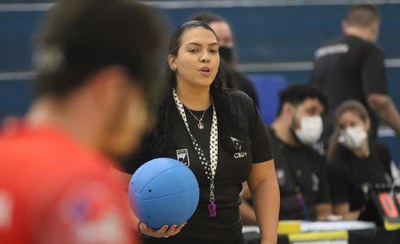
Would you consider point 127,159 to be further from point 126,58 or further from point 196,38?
point 126,58

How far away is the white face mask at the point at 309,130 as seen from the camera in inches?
263

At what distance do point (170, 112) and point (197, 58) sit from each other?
29 cm

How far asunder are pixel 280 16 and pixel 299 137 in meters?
4.19

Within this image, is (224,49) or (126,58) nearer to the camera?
(126,58)

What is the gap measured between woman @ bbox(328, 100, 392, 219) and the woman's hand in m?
3.16

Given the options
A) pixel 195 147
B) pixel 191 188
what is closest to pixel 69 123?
pixel 191 188

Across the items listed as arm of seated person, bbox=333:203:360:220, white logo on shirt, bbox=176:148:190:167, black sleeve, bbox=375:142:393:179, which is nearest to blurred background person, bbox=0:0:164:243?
white logo on shirt, bbox=176:148:190:167

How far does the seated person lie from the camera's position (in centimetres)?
630

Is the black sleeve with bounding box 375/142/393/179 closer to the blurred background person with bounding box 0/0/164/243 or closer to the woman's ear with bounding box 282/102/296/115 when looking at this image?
the woman's ear with bounding box 282/102/296/115

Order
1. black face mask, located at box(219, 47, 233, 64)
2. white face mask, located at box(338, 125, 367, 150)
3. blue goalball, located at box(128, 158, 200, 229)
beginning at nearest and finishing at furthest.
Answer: blue goalball, located at box(128, 158, 200, 229) < black face mask, located at box(219, 47, 233, 64) < white face mask, located at box(338, 125, 367, 150)

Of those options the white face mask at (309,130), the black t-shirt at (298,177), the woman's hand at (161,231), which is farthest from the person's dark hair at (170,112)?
the white face mask at (309,130)

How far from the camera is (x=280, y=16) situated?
10.6 meters

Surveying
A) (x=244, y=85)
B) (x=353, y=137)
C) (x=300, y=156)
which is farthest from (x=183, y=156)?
(x=353, y=137)

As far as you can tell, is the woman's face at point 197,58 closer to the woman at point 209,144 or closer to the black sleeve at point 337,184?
the woman at point 209,144
